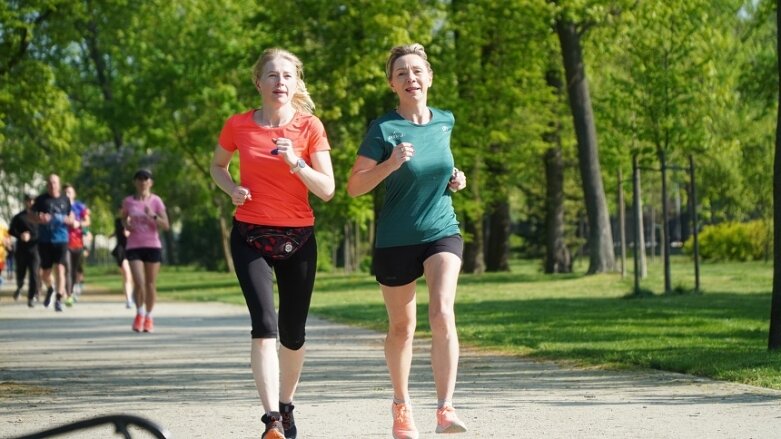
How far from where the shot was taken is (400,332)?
861 centimetres

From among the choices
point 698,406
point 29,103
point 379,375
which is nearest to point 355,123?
point 29,103

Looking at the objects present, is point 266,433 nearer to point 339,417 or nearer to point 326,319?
point 339,417

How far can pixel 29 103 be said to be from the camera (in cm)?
2577

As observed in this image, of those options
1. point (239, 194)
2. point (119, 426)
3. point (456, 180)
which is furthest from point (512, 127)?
point (119, 426)

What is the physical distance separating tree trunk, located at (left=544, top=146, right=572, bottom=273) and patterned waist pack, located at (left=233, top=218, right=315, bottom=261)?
1244 inches

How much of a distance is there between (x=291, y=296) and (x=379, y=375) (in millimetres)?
4225

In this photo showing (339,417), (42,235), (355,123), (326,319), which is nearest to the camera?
(339,417)

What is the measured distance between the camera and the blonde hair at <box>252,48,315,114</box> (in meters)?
8.40

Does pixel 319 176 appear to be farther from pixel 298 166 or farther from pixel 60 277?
pixel 60 277

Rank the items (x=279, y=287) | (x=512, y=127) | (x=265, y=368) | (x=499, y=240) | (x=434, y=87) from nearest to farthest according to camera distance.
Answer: (x=265, y=368) < (x=279, y=287) < (x=434, y=87) < (x=512, y=127) < (x=499, y=240)

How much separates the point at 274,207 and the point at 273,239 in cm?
16

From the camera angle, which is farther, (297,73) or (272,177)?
(297,73)

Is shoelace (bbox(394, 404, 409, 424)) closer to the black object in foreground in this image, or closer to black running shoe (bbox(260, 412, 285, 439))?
black running shoe (bbox(260, 412, 285, 439))

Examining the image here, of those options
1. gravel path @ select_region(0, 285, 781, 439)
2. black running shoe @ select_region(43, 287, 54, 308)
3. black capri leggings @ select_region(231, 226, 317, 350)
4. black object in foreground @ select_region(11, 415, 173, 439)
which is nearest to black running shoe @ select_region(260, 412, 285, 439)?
black capri leggings @ select_region(231, 226, 317, 350)
